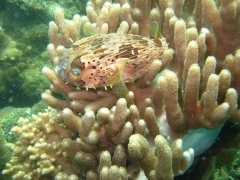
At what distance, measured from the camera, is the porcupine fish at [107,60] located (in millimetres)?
2746

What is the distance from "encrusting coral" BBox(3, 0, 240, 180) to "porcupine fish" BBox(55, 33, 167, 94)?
1 centimetres

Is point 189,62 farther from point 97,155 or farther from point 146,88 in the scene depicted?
point 97,155

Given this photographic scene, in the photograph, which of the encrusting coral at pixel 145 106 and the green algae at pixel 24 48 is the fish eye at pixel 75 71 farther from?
the green algae at pixel 24 48

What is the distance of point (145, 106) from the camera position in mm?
2945

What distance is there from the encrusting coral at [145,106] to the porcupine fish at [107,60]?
1 centimetres

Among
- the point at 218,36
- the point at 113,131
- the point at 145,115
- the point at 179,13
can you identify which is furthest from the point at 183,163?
the point at 179,13

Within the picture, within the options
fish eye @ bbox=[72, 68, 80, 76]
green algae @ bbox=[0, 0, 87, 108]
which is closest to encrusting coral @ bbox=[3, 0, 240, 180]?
fish eye @ bbox=[72, 68, 80, 76]

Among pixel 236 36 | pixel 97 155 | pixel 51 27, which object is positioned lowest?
pixel 97 155

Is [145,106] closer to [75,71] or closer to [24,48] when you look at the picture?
[75,71]

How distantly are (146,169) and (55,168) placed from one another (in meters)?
1.36

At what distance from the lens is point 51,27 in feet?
13.2

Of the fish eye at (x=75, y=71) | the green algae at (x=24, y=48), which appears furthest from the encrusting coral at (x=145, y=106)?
the green algae at (x=24, y=48)

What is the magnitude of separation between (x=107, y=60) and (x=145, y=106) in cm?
83

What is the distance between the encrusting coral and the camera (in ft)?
8.18
